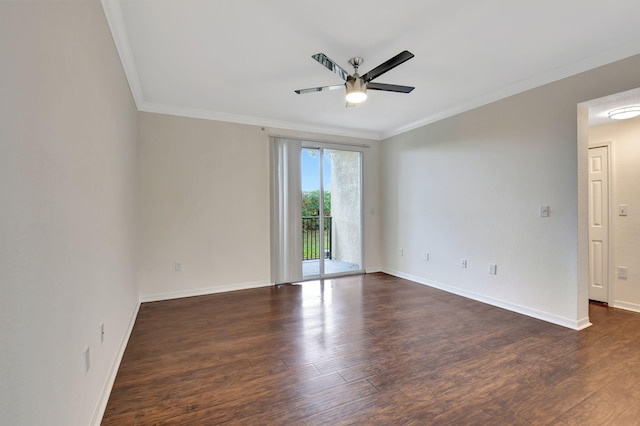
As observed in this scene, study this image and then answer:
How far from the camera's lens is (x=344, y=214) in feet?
→ 18.2

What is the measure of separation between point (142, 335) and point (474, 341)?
10.2 feet

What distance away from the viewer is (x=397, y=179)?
16.9ft

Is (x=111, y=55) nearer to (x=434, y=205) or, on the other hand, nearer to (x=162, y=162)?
(x=162, y=162)

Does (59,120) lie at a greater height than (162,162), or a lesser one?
lesser

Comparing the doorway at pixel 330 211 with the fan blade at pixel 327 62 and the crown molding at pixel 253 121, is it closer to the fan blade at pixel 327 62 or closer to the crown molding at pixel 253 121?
the crown molding at pixel 253 121

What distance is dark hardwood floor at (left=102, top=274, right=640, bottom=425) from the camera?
1.71m

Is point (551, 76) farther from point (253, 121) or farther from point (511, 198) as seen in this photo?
point (253, 121)

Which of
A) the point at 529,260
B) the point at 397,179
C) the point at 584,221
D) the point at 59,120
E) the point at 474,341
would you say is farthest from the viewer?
the point at 397,179

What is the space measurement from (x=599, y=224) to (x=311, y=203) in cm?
390

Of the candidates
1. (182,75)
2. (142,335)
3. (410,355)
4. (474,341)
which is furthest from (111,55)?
(474,341)

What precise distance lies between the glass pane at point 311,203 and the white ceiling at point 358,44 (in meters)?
1.25

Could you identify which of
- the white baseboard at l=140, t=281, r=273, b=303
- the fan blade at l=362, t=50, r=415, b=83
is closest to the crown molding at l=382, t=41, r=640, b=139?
the fan blade at l=362, t=50, r=415, b=83

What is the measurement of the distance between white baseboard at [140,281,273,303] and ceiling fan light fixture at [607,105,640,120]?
467 cm

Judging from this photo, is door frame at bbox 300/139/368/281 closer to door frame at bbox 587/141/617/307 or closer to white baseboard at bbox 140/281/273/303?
white baseboard at bbox 140/281/273/303
